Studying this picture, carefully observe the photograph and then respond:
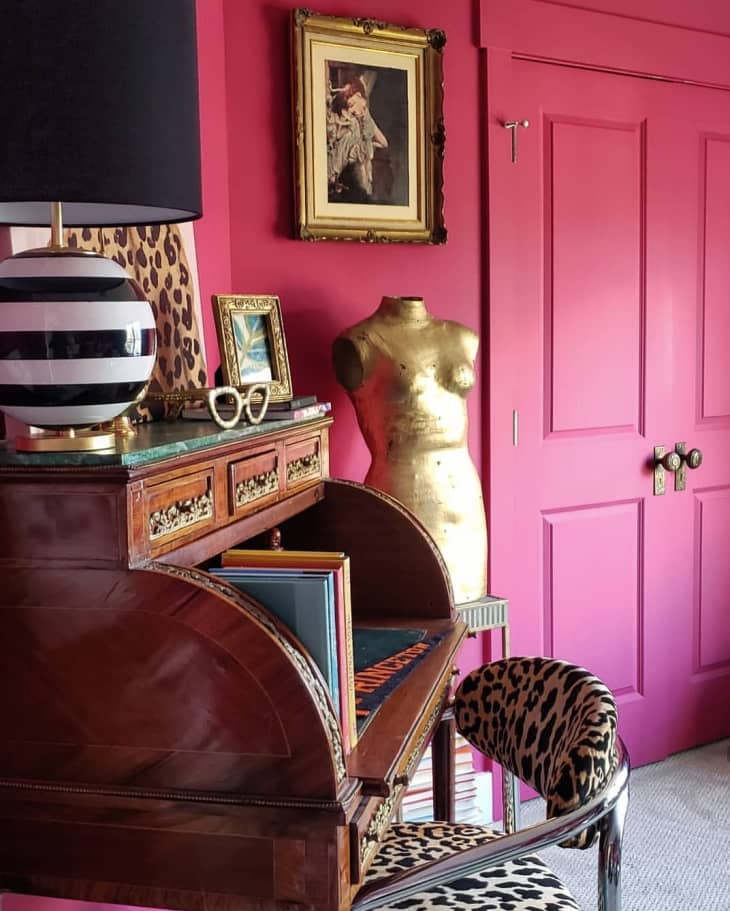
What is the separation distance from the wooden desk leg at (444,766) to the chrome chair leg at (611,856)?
0.47 meters

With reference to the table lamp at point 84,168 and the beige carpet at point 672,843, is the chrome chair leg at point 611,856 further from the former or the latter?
the beige carpet at point 672,843

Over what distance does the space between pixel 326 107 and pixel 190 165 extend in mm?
1497

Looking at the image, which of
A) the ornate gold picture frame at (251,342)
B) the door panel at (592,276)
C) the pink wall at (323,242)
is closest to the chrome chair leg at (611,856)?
the ornate gold picture frame at (251,342)

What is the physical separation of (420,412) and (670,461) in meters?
1.21

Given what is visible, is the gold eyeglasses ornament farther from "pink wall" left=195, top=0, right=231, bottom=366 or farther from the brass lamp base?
"pink wall" left=195, top=0, right=231, bottom=366

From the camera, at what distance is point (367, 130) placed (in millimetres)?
2625

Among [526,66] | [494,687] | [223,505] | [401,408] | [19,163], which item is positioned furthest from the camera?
[526,66]

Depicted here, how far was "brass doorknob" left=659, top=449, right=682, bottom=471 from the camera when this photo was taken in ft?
10.8

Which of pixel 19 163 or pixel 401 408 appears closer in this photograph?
pixel 19 163

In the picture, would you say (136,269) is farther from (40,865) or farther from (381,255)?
(381,255)

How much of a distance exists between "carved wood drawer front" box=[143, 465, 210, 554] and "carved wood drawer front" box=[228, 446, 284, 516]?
0.07 metres

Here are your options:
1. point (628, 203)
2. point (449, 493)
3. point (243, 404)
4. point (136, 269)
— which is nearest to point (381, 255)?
point (449, 493)

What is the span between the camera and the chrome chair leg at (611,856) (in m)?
1.44

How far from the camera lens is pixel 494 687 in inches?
70.4
